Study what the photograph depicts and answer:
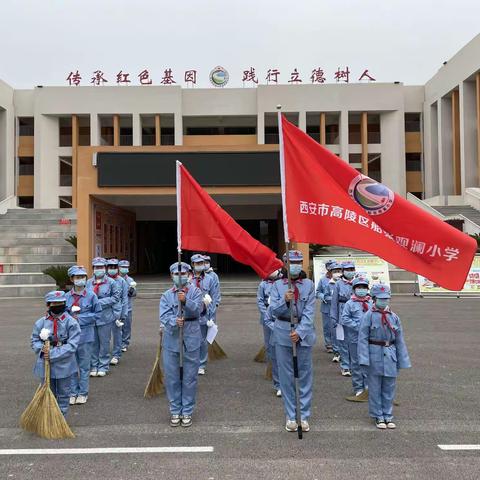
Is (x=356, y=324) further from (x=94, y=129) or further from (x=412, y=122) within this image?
(x=412, y=122)

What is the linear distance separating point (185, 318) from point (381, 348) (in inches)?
88.8

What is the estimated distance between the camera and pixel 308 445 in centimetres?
486

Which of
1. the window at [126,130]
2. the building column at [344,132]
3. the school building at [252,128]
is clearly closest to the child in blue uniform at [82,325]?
the school building at [252,128]

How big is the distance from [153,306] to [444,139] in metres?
28.4

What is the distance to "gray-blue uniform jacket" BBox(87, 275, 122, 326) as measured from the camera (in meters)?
7.77

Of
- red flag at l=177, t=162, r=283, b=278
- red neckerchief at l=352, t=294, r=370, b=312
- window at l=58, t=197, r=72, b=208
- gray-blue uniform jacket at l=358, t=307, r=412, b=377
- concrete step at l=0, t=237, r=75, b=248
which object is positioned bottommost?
gray-blue uniform jacket at l=358, t=307, r=412, b=377

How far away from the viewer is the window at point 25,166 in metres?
38.5

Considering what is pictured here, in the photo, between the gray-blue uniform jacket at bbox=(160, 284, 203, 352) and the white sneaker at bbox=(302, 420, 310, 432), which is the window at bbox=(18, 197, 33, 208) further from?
the white sneaker at bbox=(302, 420, 310, 432)

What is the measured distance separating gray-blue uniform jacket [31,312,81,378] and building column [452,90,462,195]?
34.9 meters

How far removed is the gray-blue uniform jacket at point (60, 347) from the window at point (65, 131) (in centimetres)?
3450

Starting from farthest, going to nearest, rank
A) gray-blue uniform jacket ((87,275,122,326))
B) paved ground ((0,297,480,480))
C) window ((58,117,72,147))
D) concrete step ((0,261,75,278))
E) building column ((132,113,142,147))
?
window ((58,117,72,147))
building column ((132,113,142,147))
concrete step ((0,261,75,278))
gray-blue uniform jacket ((87,275,122,326))
paved ground ((0,297,480,480))

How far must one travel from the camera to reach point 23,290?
1994 centimetres

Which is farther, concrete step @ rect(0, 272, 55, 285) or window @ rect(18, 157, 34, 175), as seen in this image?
window @ rect(18, 157, 34, 175)

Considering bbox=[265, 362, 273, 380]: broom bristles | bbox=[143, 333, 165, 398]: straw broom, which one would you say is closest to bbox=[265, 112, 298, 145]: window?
bbox=[265, 362, 273, 380]: broom bristles
